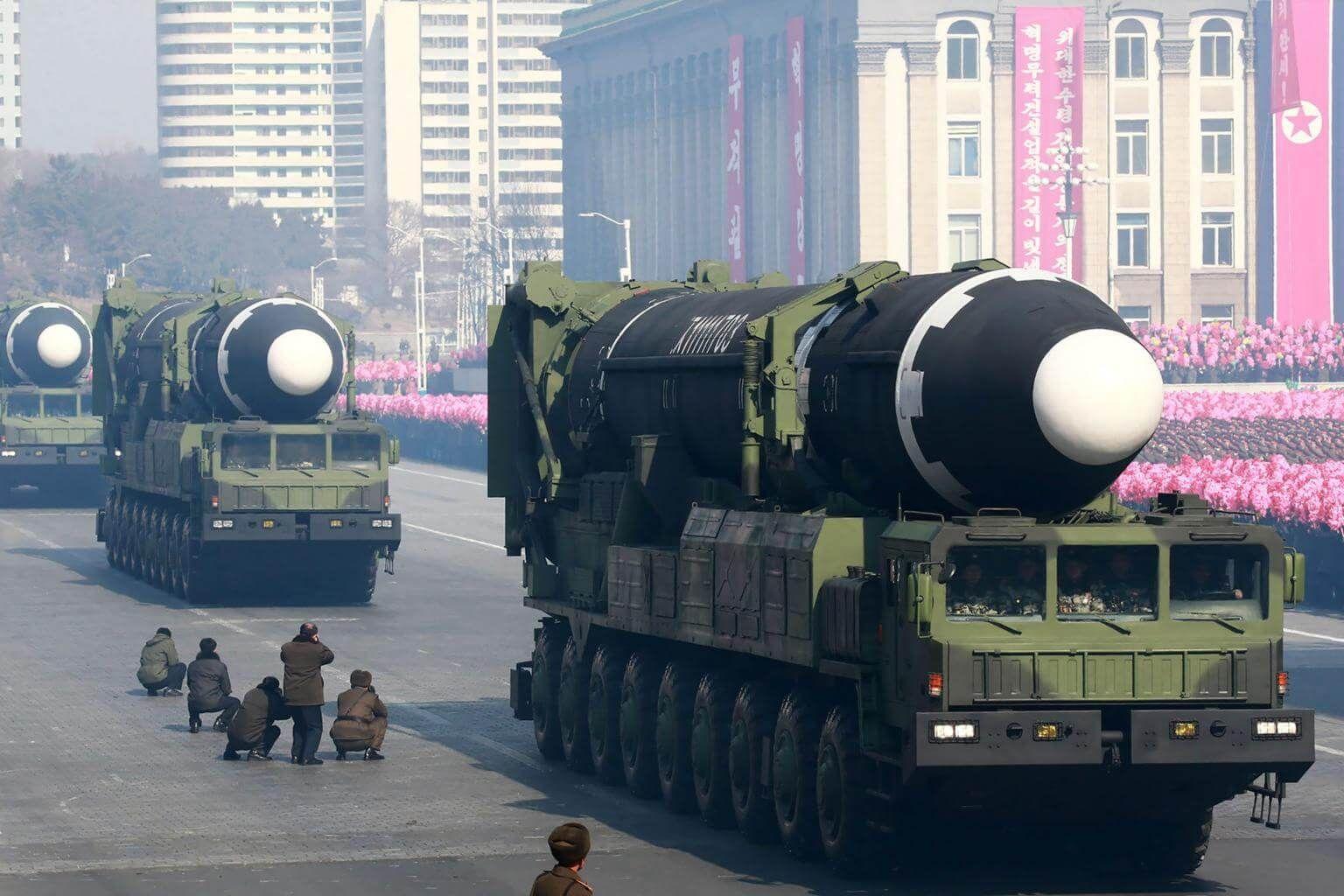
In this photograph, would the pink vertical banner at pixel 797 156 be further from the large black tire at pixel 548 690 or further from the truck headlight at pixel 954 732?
the truck headlight at pixel 954 732

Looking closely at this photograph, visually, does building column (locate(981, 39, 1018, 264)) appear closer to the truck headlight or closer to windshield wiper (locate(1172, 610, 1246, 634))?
windshield wiper (locate(1172, 610, 1246, 634))

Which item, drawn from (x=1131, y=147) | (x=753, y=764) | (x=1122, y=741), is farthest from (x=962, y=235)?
(x=1122, y=741)

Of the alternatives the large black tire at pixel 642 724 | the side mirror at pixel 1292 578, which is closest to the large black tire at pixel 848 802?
the side mirror at pixel 1292 578

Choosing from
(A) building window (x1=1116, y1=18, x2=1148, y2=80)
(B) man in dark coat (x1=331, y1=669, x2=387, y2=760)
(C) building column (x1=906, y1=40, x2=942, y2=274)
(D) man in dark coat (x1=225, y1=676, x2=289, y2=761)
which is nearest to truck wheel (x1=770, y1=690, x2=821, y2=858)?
(B) man in dark coat (x1=331, y1=669, x2=387, y2=760)

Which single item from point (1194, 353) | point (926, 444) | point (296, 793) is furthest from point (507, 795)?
point (1194, 353)

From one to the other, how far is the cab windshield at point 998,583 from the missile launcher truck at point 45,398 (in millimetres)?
47597

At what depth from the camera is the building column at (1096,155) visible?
117375 millimetres

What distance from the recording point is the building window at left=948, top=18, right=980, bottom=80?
117812 mm

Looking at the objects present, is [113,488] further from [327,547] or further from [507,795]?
[507,795]

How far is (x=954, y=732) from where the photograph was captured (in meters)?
18.7

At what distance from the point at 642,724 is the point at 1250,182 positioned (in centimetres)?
10050

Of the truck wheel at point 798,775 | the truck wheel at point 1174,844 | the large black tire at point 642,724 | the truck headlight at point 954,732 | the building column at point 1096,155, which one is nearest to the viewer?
the truck headlight at point 954,732

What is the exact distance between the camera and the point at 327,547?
43.4 metres

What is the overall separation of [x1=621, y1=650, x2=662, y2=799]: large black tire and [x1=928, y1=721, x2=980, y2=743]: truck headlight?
5.99 m
